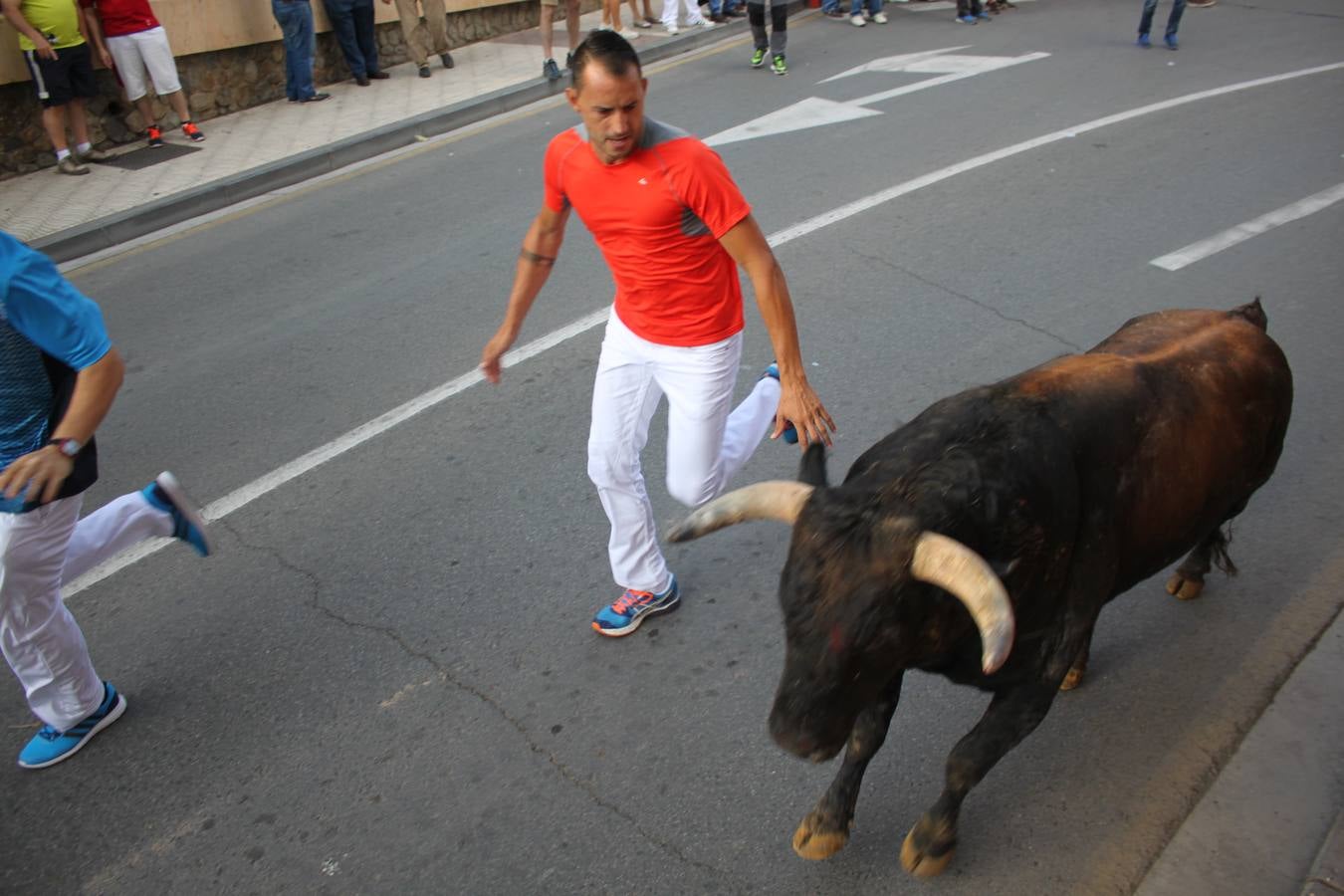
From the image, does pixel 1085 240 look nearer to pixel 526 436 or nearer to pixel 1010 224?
pixel 1010 224

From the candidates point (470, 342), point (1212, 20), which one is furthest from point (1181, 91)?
point (470, 342)

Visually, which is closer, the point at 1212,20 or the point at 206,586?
the point at 206,586

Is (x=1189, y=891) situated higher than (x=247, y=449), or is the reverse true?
(x=247, y=449)

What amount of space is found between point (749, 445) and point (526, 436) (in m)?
1.75

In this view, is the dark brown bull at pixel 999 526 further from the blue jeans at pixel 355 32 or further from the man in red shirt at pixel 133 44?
the blue jeans at pixel 355 32

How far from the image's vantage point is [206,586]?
492 cm

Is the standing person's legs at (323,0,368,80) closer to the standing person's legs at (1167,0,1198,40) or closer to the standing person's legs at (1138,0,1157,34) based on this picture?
the standing person's legs at (1138,0,1157,34)

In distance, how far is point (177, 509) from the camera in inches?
172

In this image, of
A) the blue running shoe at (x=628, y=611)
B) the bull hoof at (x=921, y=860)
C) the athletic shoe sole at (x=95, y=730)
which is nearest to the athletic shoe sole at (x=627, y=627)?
the blue running shoe at (x=628, y=611)

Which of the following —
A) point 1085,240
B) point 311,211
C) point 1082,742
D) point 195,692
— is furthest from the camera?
point 311,211

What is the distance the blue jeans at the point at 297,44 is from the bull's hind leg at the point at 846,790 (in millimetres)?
11483

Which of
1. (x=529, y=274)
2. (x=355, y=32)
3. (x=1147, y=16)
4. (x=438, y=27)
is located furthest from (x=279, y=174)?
(x=1147, y=16)

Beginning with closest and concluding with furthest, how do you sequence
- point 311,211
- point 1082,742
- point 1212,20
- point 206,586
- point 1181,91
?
1. point 1082,742
2. point 206,586
3. point 311,211
4. point 1181,91
5. point 1212,20

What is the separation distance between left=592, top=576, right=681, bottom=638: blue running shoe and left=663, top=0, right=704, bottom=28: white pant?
12597 mm
